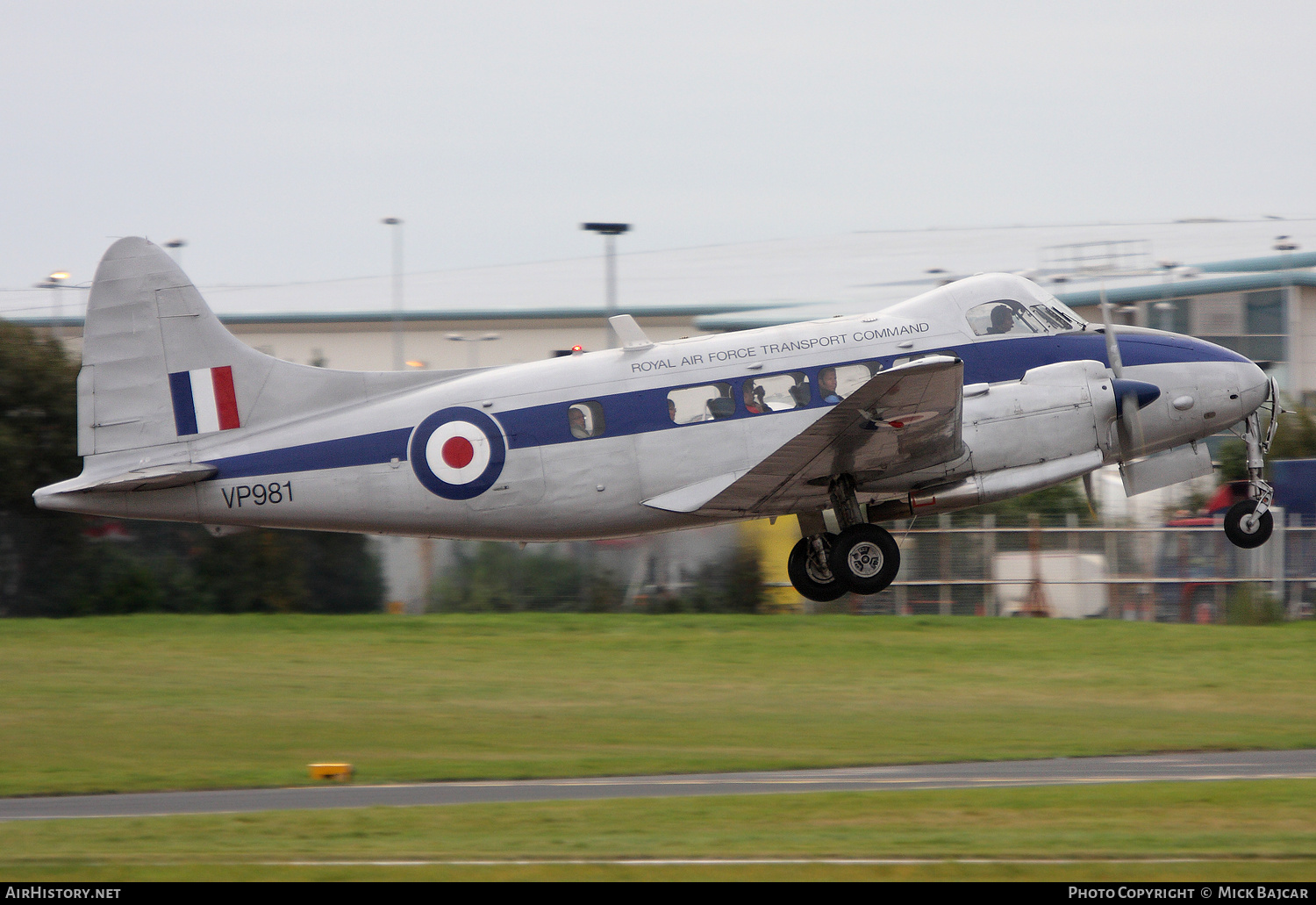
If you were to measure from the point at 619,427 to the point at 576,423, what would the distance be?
55 centimetres

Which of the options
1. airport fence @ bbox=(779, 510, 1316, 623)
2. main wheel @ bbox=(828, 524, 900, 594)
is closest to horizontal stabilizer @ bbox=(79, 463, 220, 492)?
main wheel @ bbox=(828, 524, 900, 594)

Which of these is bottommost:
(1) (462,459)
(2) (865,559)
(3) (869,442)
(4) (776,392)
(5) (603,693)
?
(5) (603,693)

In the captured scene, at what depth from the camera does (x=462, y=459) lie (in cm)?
1817

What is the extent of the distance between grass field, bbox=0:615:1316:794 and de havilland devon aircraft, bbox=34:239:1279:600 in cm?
461

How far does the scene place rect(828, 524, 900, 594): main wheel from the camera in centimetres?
1827

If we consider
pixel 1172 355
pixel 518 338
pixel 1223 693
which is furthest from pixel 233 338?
pixel 518 338

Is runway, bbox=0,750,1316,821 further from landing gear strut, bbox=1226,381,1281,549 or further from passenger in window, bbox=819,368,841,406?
passenger in window, bbox=819,368,841,406

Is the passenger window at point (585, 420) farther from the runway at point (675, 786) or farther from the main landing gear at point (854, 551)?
the runway at point (675, 786)

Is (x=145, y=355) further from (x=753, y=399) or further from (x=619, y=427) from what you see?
(x=753, y=399)

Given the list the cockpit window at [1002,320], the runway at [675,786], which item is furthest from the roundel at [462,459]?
the cockpit window at [1002,320]

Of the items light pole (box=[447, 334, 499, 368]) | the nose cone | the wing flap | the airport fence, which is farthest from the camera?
light pole (box=[447, 334, 499, 368])

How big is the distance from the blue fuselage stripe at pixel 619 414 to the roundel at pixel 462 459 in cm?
21

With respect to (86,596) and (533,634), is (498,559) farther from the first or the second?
(86,596)

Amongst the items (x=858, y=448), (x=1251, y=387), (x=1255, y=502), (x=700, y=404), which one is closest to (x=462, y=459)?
(x=700, y=404)
